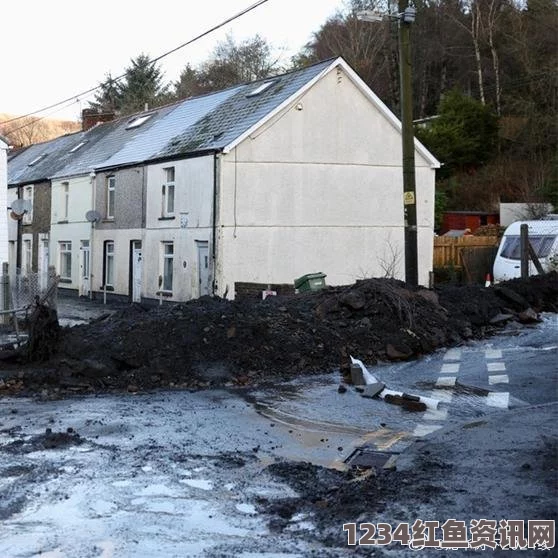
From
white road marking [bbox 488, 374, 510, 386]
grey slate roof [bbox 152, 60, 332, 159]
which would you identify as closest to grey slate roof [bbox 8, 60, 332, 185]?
grey slate roof [bbox 152, 60, 332, 159]

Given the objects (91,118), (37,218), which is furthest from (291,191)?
(91,118)

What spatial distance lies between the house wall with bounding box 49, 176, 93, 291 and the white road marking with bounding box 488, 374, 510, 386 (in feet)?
81.5

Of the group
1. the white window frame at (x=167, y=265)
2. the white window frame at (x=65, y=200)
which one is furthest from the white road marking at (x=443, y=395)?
the white window frame at (x=65, y=200)

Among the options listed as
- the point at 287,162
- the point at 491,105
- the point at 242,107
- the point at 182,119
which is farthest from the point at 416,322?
the point at 491,105

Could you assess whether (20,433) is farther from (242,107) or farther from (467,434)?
(242,107)

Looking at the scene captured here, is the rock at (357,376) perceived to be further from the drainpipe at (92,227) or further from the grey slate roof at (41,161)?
the grey slate roof at (41,161)

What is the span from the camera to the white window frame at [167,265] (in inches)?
1111

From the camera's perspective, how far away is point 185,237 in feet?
88.5

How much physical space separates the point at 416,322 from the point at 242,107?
49.3 feet

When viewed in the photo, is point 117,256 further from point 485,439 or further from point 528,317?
point 485,439

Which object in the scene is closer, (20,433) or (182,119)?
(20,433)

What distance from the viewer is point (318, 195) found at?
26609mm

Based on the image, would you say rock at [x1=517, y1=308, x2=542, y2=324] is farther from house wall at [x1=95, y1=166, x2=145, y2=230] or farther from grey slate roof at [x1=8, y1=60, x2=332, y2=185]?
house wall at [x1=95, y1=166, x2=145, y2=230]

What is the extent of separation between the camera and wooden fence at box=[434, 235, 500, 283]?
29.5 metres
